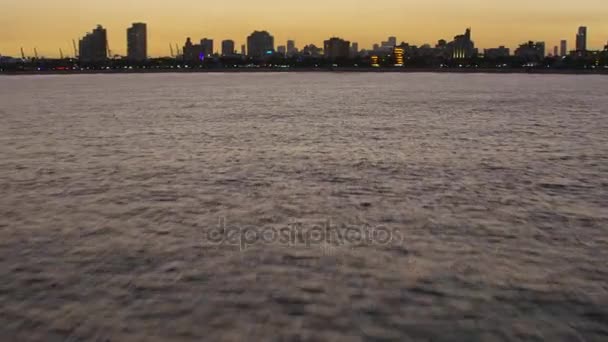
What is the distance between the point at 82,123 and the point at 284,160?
88.0 feet

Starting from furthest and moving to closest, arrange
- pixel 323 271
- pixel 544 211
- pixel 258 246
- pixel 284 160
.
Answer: pixel 284 160
pixel 544 211
pixel 258 246
pixel 323 271

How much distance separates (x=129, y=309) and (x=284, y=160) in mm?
17955

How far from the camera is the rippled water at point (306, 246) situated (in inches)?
398

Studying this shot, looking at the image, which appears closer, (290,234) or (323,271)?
(323,271)

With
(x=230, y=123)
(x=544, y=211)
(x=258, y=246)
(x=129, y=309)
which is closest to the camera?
(x=129, y=309)

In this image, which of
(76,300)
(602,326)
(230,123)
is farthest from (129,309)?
(230,123)

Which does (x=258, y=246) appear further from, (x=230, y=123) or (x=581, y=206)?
(x=230, y=123)

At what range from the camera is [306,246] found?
1426 cm

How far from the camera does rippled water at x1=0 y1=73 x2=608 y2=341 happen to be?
10.1 metres

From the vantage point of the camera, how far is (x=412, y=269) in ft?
41.3

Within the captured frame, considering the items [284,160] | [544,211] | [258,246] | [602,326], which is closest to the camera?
[602,326]

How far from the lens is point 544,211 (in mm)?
17734

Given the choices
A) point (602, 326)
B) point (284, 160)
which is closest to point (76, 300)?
point (602, 326)

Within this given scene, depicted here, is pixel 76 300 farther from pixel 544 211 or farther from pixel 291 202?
pixel 544 211
